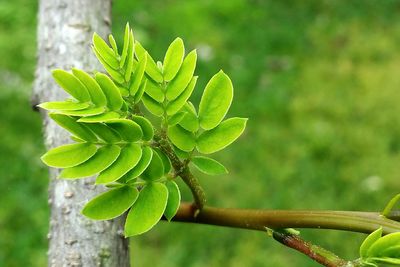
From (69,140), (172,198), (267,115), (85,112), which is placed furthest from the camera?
(267,115)

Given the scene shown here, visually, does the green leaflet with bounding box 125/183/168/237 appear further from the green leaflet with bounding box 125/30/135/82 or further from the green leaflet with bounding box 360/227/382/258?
the green leaflet with bounding box 360/227/382/258

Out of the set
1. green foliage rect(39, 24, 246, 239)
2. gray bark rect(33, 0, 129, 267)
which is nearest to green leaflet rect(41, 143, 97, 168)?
green foliage rect(39, 24, 246, 239)

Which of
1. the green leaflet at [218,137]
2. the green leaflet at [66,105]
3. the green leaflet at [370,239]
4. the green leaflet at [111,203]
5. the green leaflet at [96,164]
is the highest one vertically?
the green leaflet at [218,137]

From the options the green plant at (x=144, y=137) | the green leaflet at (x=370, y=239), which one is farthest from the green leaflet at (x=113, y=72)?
the green leaflet at (x=370, y=239)

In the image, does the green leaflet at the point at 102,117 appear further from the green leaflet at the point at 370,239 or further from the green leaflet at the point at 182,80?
the green leaflet at the point at 370,239

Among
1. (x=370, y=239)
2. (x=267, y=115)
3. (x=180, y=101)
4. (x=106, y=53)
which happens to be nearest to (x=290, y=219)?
(x=370, y=239)

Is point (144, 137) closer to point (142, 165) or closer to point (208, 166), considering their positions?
point (142, 165)
